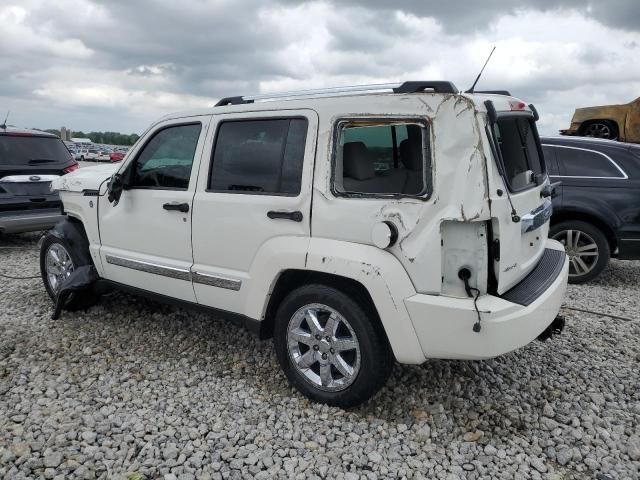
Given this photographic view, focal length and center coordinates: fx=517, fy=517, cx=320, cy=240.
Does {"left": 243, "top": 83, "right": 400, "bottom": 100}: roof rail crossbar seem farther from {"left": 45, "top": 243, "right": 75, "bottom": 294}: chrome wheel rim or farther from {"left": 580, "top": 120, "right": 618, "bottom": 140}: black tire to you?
{"left": 580, "top": 120, "right": 618, "bottom": 140}: black tire

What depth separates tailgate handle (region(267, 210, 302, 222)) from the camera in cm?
304

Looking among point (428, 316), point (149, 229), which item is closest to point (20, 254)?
point (149, 229)

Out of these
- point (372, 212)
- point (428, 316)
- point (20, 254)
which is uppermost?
→ point (372, 212)

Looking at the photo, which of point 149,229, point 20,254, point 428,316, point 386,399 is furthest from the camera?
point 20,254

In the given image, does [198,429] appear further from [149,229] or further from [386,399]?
[149,229]

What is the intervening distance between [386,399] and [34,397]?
227cm

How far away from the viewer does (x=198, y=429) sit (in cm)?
298

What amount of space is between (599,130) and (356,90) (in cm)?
1175

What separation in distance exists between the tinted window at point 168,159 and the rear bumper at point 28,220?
3.82 m

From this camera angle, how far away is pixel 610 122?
1239 centimetres

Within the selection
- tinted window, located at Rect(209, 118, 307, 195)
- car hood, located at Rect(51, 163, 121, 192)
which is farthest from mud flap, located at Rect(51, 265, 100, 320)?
tinted window, located at Rect(209, 118, 307, 195)

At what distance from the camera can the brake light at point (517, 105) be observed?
128 inches

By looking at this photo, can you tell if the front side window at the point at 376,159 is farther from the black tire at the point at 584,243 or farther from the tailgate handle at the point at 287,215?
the black tire at the point at 584,243

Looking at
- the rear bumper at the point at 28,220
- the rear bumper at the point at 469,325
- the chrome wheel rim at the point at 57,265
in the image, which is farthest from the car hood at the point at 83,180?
the rear bumper at the point at 469,325
